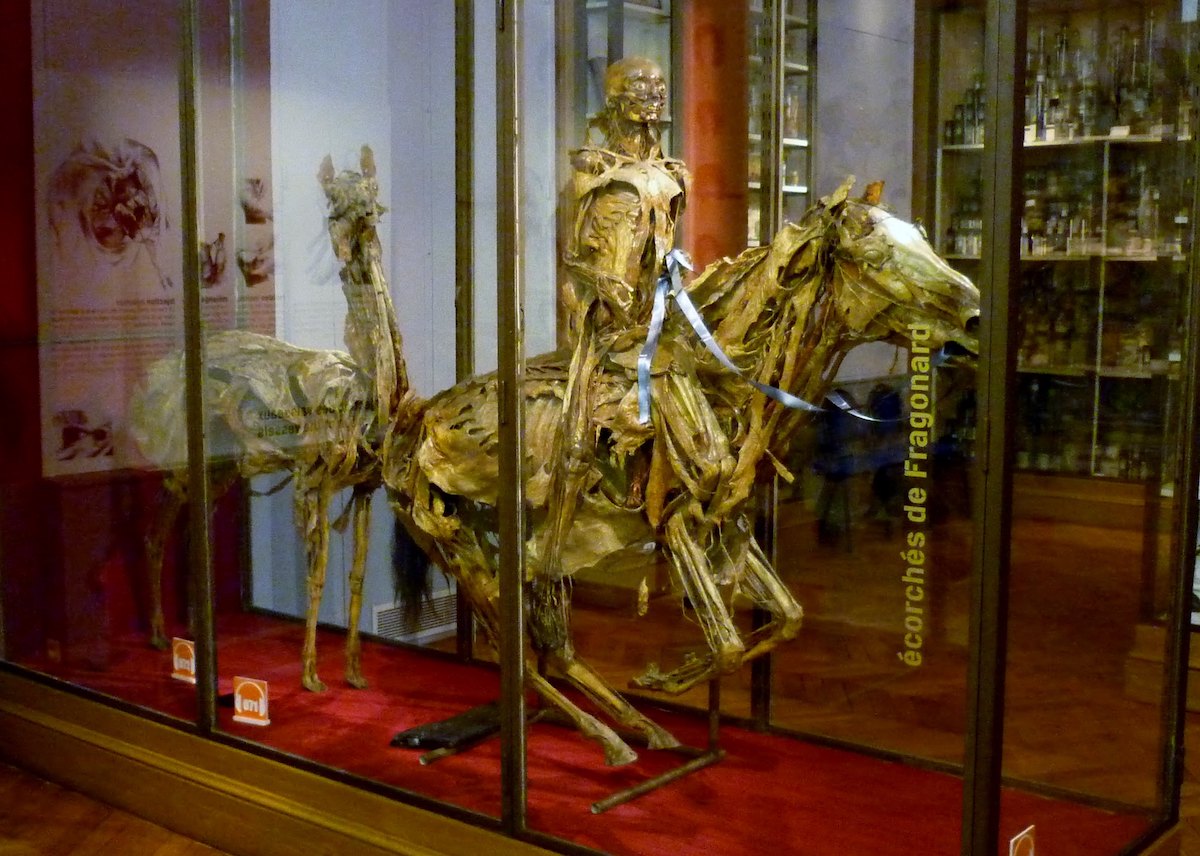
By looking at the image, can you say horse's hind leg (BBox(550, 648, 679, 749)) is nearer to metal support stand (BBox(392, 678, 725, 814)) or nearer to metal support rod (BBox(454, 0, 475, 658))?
metal support stand (BBox(392, 678, 725, 814))

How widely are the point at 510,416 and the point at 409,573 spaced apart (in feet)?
4.62

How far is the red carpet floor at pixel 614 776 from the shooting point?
10.4 feet

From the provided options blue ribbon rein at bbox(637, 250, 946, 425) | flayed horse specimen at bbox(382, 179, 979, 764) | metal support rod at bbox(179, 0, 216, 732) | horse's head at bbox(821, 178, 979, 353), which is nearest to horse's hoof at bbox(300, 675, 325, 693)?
metal support rod at bbox(179, 0, 216, 732)

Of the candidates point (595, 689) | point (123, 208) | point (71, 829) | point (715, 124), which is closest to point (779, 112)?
point (715, 124)

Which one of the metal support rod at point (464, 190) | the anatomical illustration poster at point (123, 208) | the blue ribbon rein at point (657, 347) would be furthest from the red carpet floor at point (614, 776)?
the blue ribbon rein at point (657, 347)

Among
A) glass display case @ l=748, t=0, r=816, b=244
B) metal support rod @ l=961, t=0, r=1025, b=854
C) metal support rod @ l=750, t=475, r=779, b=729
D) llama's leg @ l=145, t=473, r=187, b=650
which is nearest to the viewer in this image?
metal support rod @ l=961, t=0, r=1025, b=854

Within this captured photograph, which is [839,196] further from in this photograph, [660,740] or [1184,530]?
[660,740]

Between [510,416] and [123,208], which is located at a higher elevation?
[123,208]

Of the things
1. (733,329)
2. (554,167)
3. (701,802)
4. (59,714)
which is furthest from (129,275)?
(701,802)

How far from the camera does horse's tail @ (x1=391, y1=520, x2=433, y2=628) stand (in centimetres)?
440

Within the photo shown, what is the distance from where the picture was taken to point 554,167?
3.33 metres

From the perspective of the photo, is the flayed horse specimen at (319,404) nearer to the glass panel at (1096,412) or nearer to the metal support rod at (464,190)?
the metal support rod at (464,190)

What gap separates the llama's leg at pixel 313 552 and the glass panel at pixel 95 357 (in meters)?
0.35

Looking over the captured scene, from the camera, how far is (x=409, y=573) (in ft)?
14.8
